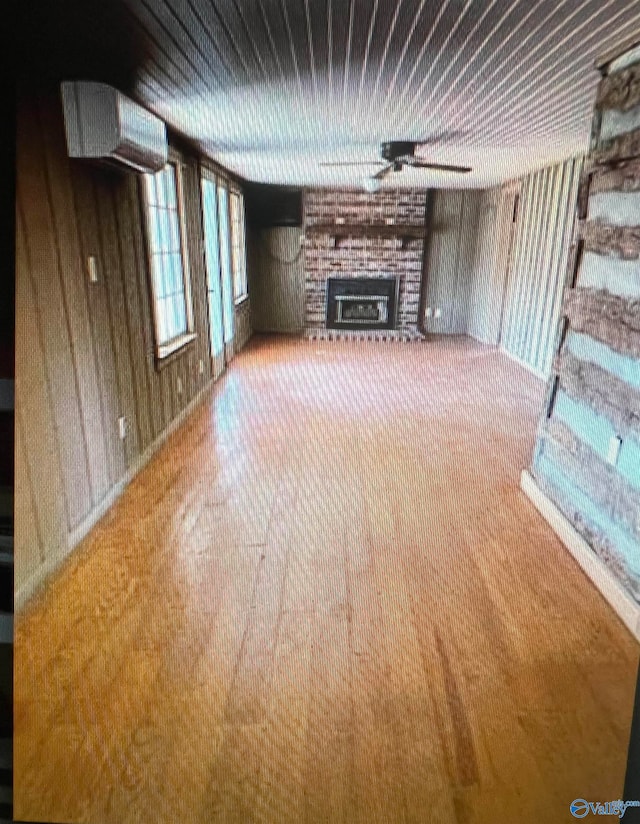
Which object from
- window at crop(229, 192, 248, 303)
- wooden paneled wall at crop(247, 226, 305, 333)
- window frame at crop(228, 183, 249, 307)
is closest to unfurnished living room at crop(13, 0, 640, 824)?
window frame at crop(228, 183, 249, 307)

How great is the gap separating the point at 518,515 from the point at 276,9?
85.7 inches

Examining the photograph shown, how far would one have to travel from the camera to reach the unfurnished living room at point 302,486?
3.00 ft

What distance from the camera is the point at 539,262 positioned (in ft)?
16.5

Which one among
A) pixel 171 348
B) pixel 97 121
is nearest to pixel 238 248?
pixel 171 348

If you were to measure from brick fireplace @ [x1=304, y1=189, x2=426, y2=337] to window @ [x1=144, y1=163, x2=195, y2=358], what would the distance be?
3.20 meters

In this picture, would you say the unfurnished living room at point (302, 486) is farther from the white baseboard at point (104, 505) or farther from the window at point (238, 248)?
the window at point (238, 248)

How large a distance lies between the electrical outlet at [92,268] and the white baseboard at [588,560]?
7.37 ft

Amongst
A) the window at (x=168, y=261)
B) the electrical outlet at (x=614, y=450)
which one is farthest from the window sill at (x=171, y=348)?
the electrical outlet at (x=614, y=450)

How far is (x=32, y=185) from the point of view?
0.46m

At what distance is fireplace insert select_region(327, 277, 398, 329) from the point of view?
6629mm

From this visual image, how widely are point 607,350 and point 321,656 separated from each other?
1.47 m

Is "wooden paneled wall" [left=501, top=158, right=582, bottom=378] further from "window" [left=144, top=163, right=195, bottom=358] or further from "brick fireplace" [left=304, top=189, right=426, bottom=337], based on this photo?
"window" [left=144, top=163, right=195, bottom=358]

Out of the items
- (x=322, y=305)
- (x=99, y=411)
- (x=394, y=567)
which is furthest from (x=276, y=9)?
(x=322, y=305)

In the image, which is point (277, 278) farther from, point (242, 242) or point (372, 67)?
point (372, 67)
